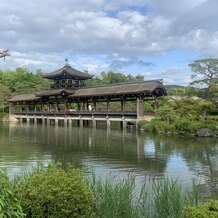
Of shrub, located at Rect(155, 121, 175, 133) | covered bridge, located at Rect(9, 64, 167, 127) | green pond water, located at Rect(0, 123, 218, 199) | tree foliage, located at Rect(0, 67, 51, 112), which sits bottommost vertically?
green pond water, located at Rect(0, 123, 218, 199)

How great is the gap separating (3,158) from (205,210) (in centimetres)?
1599

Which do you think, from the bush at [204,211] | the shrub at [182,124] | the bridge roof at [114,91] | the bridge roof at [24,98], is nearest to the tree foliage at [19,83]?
the bridge roof at [24,98]

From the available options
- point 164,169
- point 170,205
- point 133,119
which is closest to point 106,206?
point 170,205

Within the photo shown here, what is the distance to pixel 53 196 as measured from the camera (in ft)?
21.3

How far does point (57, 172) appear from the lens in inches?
277

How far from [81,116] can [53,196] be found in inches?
1748

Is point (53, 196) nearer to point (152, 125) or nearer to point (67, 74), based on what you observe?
point (152, 125)

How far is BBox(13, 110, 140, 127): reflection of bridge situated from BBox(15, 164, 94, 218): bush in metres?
35.3

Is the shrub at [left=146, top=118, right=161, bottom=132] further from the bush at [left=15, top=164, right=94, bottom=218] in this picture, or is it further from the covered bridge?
the bush at [left=15, top=164, right=94, bottom=218]

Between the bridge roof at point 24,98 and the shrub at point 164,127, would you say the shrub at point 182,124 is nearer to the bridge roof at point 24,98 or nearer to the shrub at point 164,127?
the shrub at point 164,127

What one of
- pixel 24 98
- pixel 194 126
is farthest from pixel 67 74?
pixel 194 126

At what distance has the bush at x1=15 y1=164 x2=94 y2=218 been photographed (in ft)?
21.4

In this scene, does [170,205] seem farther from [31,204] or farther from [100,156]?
[100,156]

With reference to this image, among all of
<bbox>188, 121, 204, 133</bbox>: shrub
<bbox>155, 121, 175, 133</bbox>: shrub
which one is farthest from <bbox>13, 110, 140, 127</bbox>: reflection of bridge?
<bbox>188, 121, 204, 133</bbox>: shrub
